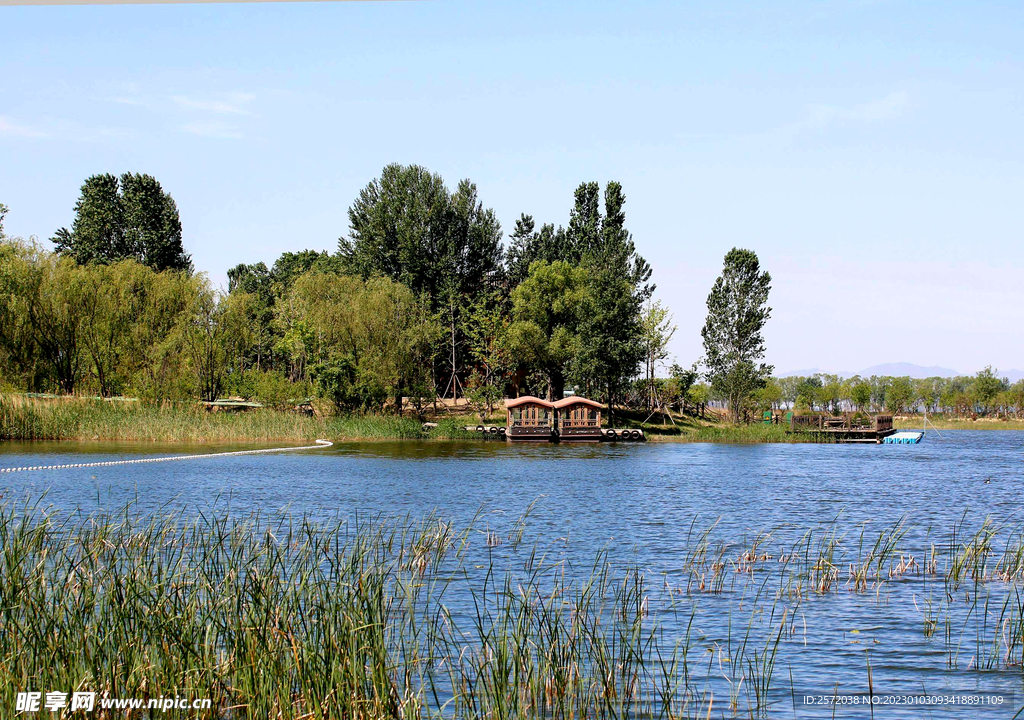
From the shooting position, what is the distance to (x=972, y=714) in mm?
9156

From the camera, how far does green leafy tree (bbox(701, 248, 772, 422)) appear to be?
68188 mm

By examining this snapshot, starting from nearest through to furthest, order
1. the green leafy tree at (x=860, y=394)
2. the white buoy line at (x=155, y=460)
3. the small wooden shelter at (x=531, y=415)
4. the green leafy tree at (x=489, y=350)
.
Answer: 1. the white buoy line at (x=155, y=460)
2. the small wooden shelter at (x=531, y=415)
3. the green leafy tree at (x=489, y=350)
4. the green leafy tree at (x=860, y=394)

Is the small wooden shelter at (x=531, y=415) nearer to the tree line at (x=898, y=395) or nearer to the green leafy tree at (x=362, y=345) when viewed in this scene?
the green leafy tree at (x=362, y=345)

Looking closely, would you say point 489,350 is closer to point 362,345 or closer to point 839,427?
point 362,345

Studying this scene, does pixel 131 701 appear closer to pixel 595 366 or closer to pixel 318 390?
pixel 318 390

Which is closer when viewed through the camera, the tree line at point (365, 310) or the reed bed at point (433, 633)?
the reed bed at point (433, 633)

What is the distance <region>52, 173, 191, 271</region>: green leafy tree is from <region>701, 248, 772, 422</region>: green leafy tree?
160ft

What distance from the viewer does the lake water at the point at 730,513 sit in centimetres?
1059

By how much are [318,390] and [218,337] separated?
23.3 ft

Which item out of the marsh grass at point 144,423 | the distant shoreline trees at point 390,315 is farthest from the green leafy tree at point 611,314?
the marsh grass at point 144,423

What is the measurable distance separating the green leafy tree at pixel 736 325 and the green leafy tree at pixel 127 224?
48.7 m

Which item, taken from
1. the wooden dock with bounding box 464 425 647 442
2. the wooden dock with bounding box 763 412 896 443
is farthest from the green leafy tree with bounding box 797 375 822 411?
the wooden dock with bounding box 464 425 647 442

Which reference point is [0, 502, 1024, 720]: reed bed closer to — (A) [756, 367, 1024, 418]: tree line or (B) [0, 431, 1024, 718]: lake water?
(B) [0, 431, 1024, 718]: lake water

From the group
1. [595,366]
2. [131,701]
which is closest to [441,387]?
[595,366]
